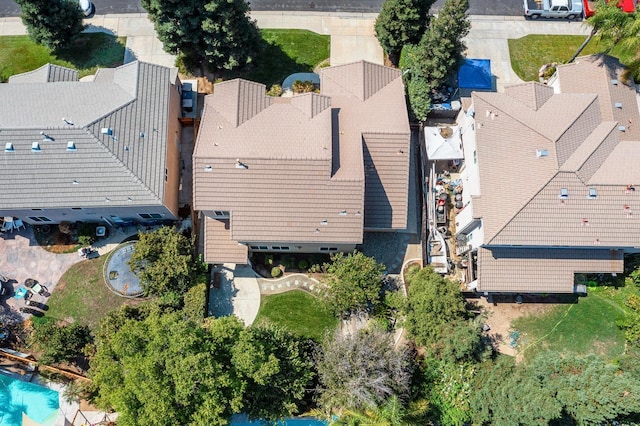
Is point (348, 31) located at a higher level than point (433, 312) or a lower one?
higher

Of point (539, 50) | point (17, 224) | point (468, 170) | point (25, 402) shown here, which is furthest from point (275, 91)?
point (25, 402)

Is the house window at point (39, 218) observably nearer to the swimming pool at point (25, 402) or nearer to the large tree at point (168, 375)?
the swimming pool at point (25, 402)

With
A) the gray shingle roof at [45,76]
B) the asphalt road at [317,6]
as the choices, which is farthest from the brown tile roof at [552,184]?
the gray shingle roof at [45,76]

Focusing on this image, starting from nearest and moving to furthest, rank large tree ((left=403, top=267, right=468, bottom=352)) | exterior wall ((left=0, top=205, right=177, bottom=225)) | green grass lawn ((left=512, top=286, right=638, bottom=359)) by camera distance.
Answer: large tree ((left=403, top=267, right=468, bottom=352)) → exterior wall ((left=0, top=205, right=177, bottom=225)) → green grass lawn ((left=512, top=286, right=638, bottom=359))

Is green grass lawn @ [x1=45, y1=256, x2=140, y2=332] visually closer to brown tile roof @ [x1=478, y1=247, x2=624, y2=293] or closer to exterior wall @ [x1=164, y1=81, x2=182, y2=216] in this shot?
exterior wall @ [x1=164, y1=81, x2=182, y2=216]

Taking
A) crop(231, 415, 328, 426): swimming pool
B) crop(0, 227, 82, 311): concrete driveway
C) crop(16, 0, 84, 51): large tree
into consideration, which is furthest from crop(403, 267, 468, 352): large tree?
crop(16, 0, 84, 51): large tree

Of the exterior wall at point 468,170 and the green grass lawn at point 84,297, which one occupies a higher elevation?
the exterior wall at point 468,170

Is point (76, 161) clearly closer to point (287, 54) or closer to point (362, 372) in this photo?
point (287, 54)
